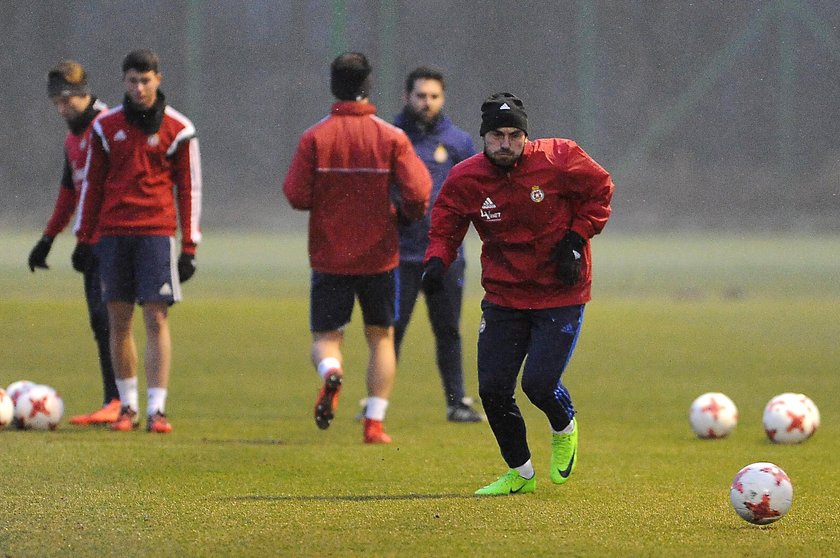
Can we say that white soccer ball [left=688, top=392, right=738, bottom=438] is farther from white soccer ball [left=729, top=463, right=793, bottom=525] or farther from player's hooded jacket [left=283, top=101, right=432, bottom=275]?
white soccer ball [left=729, top=463, right=793, bottom=525]

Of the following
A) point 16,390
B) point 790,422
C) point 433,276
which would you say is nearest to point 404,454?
point 433,276

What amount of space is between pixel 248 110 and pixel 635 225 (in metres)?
6.05

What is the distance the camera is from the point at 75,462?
789cm

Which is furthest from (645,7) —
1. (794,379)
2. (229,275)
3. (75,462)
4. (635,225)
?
(75,462)

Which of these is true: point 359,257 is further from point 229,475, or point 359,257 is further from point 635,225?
point 635,225

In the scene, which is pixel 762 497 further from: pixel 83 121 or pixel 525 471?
pixel 83 121

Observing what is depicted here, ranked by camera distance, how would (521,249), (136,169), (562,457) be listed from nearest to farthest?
(521,249) → (562,457) → (136,169)

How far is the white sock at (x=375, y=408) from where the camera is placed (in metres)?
9.19

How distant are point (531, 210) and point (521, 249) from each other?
0.19 meters

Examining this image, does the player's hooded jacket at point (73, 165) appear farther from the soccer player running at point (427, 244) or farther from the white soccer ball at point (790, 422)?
the white soccer ball at point (790, 422)

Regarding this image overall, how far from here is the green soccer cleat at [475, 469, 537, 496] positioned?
23.1ft

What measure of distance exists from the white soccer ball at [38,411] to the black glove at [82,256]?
81 cm

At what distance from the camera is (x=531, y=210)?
6.96 metres

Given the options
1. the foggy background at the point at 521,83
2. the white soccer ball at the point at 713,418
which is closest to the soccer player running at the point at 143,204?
the white soccer ball at the point at 713,418
